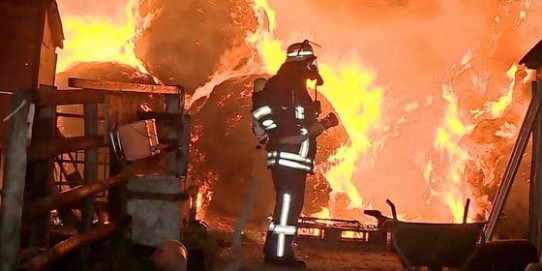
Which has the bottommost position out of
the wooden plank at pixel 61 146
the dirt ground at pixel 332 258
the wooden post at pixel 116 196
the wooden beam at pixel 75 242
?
the dirt ground at pixel 332 258

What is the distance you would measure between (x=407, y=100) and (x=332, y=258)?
6997 millimetres

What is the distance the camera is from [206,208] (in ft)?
48.5

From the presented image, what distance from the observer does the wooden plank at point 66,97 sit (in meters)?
4.86

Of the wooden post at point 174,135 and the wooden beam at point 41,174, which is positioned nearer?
the wooden beam at point 41,174

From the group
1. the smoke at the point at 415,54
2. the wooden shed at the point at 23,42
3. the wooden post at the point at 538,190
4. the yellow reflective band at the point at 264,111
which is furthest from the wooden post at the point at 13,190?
the smoke at the point at 415,54

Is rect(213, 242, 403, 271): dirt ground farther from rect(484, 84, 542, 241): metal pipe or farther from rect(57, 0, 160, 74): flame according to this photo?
rect(57, 0, 160, 74): flame

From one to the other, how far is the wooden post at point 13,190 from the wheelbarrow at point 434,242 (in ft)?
10.1

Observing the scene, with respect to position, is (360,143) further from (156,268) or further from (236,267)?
(156,268)

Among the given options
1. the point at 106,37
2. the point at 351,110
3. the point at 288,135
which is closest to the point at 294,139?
the point at 288,135

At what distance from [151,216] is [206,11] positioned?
10.5 m

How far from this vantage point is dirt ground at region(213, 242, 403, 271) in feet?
26.1

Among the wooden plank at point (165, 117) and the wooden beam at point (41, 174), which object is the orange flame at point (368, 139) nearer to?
the wooden plank at point (165, 117)

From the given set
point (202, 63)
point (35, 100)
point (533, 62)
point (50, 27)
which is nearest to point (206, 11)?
point (202, 63)

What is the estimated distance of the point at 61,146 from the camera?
5.30 metres
